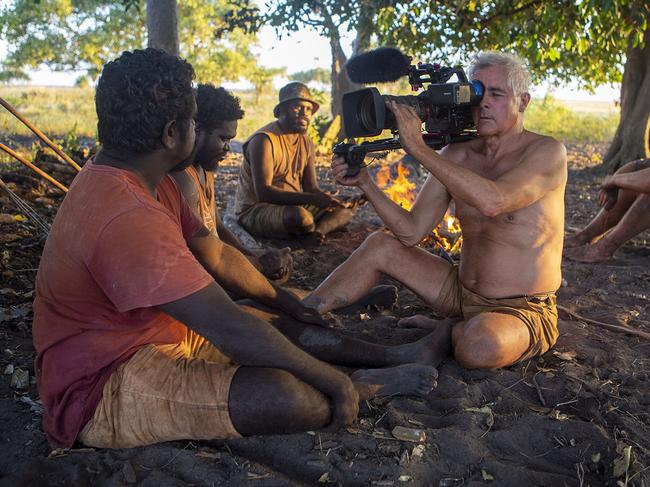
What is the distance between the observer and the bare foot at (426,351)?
118 inches

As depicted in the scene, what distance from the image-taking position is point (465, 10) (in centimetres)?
712

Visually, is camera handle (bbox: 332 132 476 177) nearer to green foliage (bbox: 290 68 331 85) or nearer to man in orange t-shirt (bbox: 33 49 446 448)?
man in orange t-shirt (bbox: 33 49 446 448)

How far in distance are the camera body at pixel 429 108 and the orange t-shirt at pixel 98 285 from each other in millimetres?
1201

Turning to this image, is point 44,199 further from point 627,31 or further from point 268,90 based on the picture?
point 268,90

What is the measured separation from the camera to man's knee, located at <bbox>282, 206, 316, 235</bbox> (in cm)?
548

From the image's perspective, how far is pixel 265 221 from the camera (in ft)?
18.4

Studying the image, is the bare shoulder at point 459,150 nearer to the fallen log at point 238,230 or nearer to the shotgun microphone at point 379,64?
the shotgun microphone at point 379,64

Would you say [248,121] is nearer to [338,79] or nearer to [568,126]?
[338,79]

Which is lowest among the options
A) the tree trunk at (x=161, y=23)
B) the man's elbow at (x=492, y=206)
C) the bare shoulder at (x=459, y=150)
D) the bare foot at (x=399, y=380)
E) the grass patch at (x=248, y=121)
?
the bare foot at (x=399, y=380)

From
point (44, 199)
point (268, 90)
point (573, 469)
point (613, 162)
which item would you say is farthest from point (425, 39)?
point (268, 90)

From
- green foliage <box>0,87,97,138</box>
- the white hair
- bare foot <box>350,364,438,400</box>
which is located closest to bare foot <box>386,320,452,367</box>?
bare foot <box>350,364,438,400</box>

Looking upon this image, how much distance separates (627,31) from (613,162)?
9.85 ft

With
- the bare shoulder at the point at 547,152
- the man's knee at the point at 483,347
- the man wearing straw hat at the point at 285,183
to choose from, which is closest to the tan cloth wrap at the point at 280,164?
the man wearing straw hat at the point at 285,183

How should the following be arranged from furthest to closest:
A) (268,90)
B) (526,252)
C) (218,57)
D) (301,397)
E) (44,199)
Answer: (268,90) → (218,57) → (44,199) → (526,252) → (301,397)
